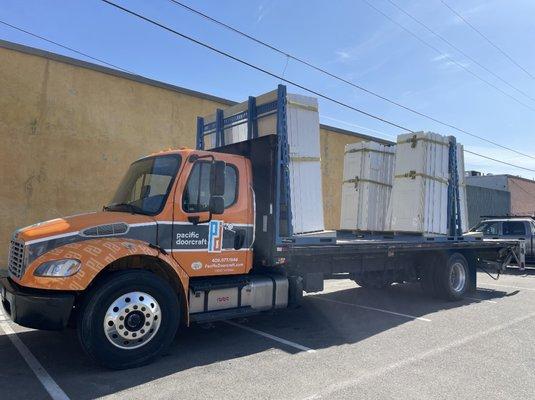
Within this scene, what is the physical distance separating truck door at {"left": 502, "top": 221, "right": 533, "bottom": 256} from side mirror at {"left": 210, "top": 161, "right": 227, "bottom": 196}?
45.9 feet

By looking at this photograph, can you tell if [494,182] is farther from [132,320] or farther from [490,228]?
[132,320]

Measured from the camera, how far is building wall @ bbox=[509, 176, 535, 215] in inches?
1427

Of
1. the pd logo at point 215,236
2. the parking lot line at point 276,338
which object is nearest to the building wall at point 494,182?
the parking lot line at point 276,338

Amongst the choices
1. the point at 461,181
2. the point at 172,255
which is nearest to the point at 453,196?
the point at 461,181

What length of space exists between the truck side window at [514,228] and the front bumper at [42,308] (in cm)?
1588

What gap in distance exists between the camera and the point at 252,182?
21.1 ft

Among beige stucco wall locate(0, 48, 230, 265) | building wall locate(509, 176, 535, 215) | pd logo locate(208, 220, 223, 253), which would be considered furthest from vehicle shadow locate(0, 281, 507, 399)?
building wall locate(509, 176, 535, 215)

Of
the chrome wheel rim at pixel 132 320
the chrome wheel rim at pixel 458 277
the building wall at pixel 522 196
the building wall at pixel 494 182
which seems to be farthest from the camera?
the building wall at pixel 522 196

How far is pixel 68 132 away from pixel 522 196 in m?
37.9

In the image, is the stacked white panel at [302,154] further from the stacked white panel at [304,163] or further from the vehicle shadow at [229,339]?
the vehicle shadow at [229,339]

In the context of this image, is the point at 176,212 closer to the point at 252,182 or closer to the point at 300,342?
the point at 252,182

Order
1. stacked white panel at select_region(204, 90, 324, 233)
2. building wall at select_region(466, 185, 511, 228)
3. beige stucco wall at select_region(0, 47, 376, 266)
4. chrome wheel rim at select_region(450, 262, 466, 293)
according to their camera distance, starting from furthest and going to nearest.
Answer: building wall at select_region(466, 185, 511, 228)
beige stucco wall at select_region(0, 47, 376, 266)
chrome wheel rim at select_region(450, 262, 466, 293)
stacked white panel at select_region(204, 90, 324, 233)

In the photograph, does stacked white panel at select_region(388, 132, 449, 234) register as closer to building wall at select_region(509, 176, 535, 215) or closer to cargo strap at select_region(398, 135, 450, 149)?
cargo strap at select_region(398, 135, 450, 149)

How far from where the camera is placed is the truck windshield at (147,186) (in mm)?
5570
